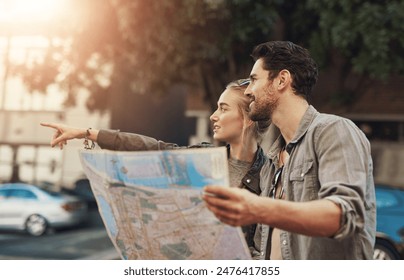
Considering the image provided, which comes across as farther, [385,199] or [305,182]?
[385,199]

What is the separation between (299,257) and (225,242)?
341 mm

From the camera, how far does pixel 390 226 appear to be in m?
6.70

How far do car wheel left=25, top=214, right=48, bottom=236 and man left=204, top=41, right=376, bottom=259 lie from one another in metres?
11.2

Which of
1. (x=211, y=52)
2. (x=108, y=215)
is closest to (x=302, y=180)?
(x=108, y=215)

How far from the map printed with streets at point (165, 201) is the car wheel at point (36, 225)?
11.4 m

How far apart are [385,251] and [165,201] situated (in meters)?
5.77

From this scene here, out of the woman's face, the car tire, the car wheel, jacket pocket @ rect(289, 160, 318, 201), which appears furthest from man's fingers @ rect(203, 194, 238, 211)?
the car wheel

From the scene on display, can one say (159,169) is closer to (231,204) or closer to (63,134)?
(231,204)

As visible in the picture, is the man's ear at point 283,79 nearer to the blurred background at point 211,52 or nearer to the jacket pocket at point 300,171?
the jacket pocket at point 300,171

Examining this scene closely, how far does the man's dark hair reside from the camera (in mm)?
1685

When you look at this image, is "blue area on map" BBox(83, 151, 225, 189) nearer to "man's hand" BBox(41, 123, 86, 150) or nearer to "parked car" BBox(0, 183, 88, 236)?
"man's hand" BBox(41, 123, 86, 150)

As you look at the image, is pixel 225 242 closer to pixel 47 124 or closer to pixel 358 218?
pixel 358 218

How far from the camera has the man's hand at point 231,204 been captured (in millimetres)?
1202

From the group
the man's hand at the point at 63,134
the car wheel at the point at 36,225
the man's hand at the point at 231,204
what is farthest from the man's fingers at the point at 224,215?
the car wheel at the point at 36,225
